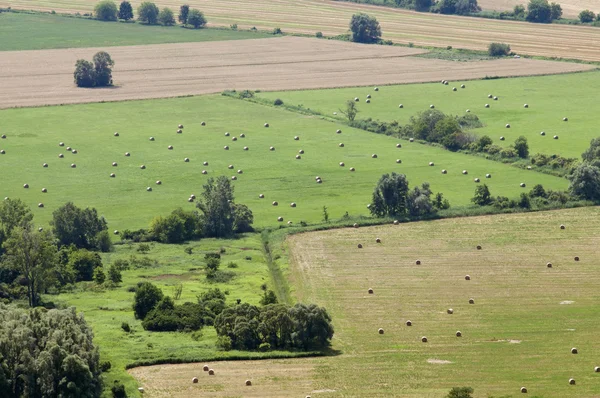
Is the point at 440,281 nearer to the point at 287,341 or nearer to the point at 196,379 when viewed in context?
the point at 287,341

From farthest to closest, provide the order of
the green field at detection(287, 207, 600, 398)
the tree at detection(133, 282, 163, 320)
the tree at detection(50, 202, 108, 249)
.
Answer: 1. the tree at detection(50, 202, 108, 249)
2. the tree at detection(133, 282, 163, 320)
3. the green field at detection(287, 207, 600, 398)

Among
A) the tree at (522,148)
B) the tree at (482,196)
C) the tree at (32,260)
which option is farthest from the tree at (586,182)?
the tree at (32,260)

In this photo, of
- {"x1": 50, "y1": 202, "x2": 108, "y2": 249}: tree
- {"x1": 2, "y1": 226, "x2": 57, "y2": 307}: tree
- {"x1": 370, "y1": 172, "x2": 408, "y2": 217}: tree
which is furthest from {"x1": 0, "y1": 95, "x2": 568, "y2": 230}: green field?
{"x1": 2, "y1": 226, "x2": 57, "y2": 307}: tree

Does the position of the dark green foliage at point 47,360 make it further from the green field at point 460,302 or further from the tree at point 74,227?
the tree at point 74,227

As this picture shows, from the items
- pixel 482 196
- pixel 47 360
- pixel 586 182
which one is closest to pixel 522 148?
pixel 586 182

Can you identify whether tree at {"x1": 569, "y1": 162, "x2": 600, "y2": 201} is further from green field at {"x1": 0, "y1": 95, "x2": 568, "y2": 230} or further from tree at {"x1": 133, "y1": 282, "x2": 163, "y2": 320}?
tree at {"x1": 133, "y1": 282, "x2": 163, "y2": 320}

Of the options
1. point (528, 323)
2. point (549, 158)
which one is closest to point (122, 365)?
point (528, 323)

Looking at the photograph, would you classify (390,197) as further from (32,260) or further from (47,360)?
(47,360)

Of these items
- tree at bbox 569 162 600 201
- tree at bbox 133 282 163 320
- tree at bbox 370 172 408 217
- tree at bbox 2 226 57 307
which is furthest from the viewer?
tree at bbox 569 162 600 201
